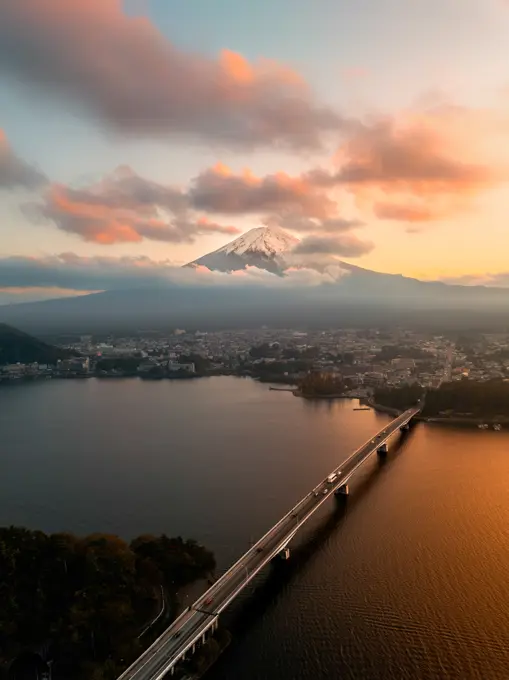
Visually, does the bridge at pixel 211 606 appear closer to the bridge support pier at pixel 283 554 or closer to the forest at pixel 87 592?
the bridge support pier at pixel 283 554

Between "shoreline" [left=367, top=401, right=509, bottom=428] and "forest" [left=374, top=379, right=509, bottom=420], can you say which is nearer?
"shoreline" [left=367, top=401, right=509, bottom=428]

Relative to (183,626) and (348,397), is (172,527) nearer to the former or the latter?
(183,626)

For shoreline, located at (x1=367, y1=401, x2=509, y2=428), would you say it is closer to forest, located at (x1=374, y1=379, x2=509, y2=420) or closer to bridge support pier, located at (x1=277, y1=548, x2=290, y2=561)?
forest, located at (x1=374, y1=379, x2=509, y2=420)

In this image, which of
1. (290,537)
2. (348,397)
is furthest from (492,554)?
(348,397)

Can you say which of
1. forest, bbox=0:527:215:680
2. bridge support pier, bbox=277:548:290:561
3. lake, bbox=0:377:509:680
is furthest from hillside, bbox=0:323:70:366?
bridge support pier, bbox=277:548:290:561

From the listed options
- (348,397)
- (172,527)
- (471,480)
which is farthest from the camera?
(348,397)

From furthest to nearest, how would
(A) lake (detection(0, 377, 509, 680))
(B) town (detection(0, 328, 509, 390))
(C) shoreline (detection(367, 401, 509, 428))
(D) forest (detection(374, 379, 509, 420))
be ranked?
1. (B) town (detection(0, 328, 509, 390))
2. (D) forest (detection(374, 379, 509, 420))
3. (C) shoreline (detection(367, 401, 509, 428))
4. (A) lake (detection(0, 377, 509, 680))

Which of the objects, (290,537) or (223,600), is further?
(290,537)
